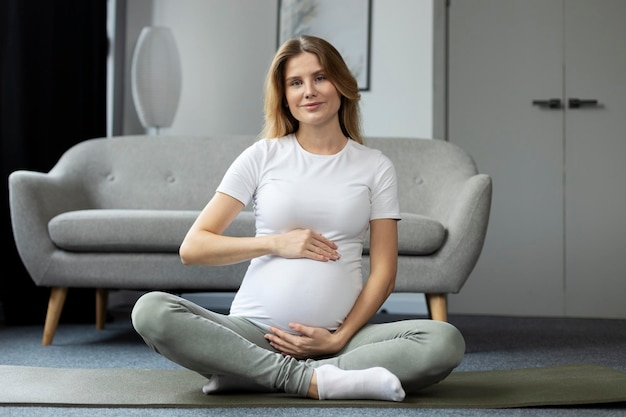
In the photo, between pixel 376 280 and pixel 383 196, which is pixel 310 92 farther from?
pixel 376 280

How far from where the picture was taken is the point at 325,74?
1913 millimetres

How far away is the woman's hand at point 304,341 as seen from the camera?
5.80 feet

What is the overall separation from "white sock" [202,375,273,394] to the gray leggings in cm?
5

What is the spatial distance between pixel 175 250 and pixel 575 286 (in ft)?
8.34

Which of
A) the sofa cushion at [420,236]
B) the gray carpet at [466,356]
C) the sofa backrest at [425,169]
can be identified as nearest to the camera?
the gray carpet at [466,356]

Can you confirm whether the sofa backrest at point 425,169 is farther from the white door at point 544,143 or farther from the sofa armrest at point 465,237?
the white door at point 544,143

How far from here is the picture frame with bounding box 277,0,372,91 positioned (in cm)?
453

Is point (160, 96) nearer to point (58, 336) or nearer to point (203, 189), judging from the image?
point (203, 189)

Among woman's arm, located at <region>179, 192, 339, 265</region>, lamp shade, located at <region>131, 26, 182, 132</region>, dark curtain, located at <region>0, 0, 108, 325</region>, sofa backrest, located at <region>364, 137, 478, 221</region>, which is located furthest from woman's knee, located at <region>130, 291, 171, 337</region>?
lamp shade, located at <region>131, 26, 182, 132</region>

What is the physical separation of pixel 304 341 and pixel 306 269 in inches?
6.2

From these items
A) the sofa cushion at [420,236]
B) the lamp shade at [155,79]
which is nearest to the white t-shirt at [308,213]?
the sofa cushion at [420,236]

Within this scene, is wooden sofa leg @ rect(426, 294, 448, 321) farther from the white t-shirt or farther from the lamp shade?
the lamp shade

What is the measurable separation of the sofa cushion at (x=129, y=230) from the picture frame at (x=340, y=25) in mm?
1831

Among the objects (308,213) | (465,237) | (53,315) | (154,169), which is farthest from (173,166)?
(308,213)
